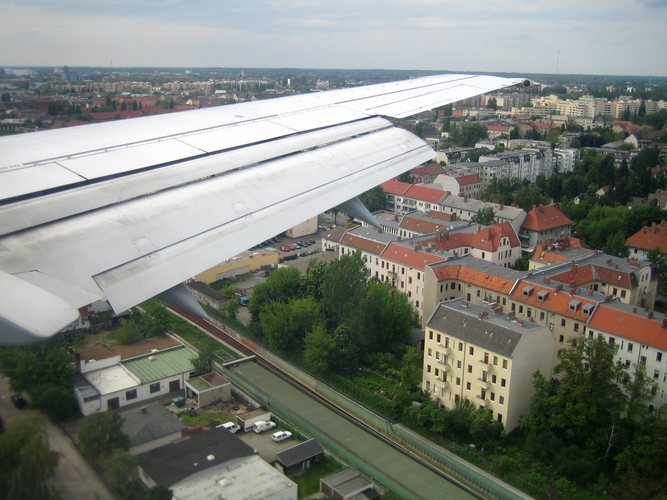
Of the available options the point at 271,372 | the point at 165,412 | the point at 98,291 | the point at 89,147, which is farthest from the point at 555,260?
the point at 98,291

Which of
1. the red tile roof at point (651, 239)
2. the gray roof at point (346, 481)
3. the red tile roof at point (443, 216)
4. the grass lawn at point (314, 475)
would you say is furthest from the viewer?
the red tile roof at point (443, 216)

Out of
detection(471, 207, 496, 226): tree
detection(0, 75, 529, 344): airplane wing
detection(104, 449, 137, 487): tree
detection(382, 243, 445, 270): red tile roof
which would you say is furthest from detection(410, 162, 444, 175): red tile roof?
detection(104, 449, 137, 487): tree

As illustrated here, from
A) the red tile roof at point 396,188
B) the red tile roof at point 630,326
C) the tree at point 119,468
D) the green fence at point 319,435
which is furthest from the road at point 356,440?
the red tile roof at point 396,188

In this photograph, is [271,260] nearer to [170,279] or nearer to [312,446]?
[312,446]

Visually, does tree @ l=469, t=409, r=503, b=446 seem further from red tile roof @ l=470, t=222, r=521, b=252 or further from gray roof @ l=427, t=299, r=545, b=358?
red tile roof @ l=470, t=222, r=521, b=252

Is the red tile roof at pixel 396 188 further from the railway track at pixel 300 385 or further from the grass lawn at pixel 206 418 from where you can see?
the grass lawn at pixel 206 418

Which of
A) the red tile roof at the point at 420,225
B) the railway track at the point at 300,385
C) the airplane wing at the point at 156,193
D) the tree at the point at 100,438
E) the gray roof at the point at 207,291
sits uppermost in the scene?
the airplane wing at the point at 156,193
